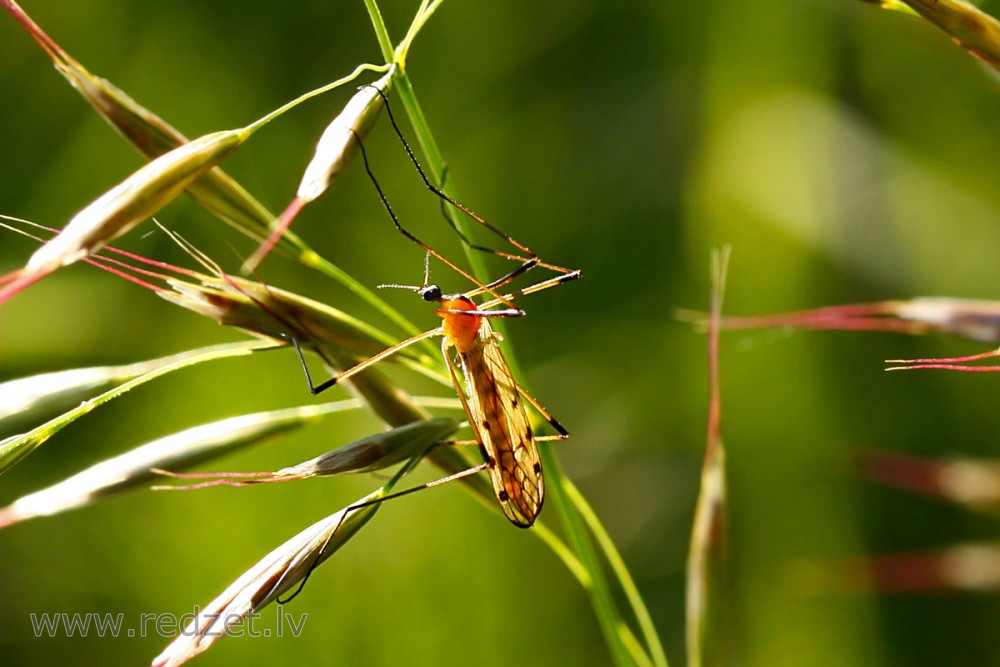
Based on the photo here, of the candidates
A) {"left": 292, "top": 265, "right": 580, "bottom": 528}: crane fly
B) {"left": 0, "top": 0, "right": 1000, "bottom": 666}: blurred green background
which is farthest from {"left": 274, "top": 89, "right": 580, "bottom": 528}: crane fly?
{"left": 0, "top": 0, "right": 1000, "bottom": 666}: blurred green background

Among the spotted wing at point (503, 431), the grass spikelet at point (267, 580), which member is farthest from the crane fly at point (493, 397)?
the grass spikelet at point (267, 580)

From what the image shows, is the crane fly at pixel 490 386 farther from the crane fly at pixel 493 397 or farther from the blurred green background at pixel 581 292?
the blurred green background at pixel 581 292

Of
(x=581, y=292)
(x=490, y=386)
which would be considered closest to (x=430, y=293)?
(x=490, y=386)

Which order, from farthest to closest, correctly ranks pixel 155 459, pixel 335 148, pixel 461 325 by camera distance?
pixel 461 325
pixel 155 459
pixel 335 148

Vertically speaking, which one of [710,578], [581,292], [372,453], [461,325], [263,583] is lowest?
[710,578]

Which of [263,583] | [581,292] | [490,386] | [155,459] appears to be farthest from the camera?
[581,292]

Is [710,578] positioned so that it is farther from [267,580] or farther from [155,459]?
[155,459]

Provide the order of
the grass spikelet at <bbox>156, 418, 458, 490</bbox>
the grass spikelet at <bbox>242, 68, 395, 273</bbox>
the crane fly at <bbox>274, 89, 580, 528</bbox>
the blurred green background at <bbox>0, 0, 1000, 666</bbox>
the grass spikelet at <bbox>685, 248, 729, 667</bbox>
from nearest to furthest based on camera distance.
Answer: the grass spikelet at <bbox>242, 68, 395, 273</bbox>
the grass spikelet at <bbox>156, 418, 458, 490</bbox>
the crane fly at <bbox>274, 89, 580, 528</bbox>
the grass spikelet at <bbox>685, 248, 729, 667</bbox>
the blurred green background at <bbox>0, 0, 1000, 666</bbox>

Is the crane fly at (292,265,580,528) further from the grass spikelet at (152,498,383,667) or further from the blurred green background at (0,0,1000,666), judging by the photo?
the blurred green background at (0,0,1000,666)

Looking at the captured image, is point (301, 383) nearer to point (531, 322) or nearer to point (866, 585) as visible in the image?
point (531, 322)
